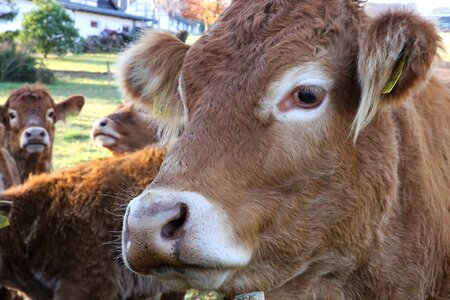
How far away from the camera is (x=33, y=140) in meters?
7.83

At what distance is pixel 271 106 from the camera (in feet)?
7.86

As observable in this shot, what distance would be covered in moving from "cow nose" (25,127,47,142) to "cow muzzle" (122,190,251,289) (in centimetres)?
594

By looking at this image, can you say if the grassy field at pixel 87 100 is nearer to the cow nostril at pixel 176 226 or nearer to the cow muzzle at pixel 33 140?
the cow nostril at pixel 176 226

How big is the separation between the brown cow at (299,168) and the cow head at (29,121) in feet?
18.4

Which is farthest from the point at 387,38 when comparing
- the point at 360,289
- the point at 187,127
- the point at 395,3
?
the point at 360,289

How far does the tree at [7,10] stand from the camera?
123 ft

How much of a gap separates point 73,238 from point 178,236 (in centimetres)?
286

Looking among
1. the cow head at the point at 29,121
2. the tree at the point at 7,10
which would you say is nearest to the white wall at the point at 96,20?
the tree at the point at 7,10

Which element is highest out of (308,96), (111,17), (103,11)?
(308,96)

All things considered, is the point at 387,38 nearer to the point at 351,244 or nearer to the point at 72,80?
the point at 351,244

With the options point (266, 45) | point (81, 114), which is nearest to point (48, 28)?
point (81, 114)

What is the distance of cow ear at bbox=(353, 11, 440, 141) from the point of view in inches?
93.8

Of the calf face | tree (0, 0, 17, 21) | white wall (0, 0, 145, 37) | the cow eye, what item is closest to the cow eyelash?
the cow eye

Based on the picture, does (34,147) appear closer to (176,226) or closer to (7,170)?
(7,170)
